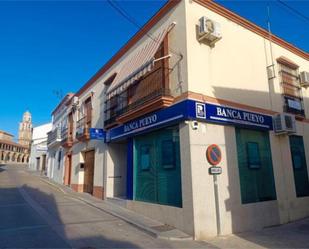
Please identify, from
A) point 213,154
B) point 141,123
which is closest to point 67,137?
point 141,123

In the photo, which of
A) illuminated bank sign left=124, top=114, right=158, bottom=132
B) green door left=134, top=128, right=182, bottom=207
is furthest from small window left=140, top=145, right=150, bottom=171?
illuminated bank sign left=124, top=114, right=158, bottom=132

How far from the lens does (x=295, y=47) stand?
11680 mm

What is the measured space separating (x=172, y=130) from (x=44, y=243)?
4.70 meters

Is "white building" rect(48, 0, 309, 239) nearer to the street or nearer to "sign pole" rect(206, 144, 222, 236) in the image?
"sign pole" rect(206, 144, 222, 236)

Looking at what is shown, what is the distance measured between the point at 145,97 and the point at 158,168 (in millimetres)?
2608

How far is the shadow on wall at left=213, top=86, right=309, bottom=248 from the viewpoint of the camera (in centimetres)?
721

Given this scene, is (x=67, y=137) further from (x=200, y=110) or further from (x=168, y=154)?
(x=200, y=110)

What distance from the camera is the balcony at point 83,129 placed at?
14.4 m

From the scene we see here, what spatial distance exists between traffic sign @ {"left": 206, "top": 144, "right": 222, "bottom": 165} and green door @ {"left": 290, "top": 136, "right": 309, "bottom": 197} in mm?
4594

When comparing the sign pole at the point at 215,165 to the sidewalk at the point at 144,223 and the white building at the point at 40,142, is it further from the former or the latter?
the white building at the point at 40,142

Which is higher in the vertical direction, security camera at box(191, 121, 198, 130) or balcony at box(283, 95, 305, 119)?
balcony at box(283, 95, 305, 119)

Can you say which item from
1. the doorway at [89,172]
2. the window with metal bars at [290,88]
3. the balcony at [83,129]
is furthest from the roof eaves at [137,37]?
the window with metal bars at [290,88]

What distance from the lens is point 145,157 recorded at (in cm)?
920

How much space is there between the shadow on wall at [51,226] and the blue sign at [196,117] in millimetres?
3456
